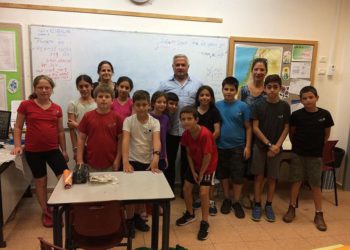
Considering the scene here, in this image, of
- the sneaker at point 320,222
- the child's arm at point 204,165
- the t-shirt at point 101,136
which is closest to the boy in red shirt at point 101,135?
the t-shirt at point 101,136

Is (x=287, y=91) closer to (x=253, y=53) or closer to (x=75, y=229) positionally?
(x=253, y=53)

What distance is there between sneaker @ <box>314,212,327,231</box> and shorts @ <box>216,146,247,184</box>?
2.60ft

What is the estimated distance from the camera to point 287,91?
3904 millimetres

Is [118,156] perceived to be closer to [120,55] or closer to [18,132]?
[18,132]

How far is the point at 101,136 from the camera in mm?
2436

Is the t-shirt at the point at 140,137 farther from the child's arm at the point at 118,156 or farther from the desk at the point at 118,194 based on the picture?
the desk at the point at 118,194

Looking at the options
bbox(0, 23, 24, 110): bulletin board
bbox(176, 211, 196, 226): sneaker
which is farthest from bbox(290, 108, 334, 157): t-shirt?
bbox(0, 23, 24, 110): bulletin board

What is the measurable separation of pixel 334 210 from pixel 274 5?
2.49 meters

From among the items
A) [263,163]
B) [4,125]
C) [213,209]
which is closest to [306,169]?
[263,163]

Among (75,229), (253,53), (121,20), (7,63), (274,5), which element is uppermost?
(274,5)

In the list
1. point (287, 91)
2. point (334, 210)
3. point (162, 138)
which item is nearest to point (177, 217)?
point (162, 138)

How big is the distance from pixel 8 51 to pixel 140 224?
7.50 ft

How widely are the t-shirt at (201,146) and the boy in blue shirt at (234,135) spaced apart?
1.53ft

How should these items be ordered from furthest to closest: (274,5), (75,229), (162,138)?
(274,5)
(162,138)
(75,229)
